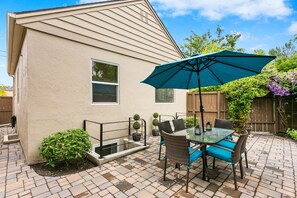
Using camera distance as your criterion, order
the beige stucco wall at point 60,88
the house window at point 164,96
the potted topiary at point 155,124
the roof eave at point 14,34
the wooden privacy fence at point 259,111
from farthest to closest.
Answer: the house window at point 164,96
the wooden privacy fence at point 259,111
the potted topiary at point 155,124
the beige stucco wall at point 60,88
the roof eave at point 14,34

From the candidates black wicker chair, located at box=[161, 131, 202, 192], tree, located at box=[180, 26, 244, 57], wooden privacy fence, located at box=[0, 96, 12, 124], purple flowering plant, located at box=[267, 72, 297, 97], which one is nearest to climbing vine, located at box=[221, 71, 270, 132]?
purple flowering plant, located at box=[267, 72, 297, 97]

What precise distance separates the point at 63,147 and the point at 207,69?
363 centimetres

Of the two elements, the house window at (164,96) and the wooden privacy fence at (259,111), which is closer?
the wooden privacy fence at (259,111)

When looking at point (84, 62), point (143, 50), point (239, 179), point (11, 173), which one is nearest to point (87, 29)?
point (84, 62)

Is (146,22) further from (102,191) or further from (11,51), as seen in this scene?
(102,191)

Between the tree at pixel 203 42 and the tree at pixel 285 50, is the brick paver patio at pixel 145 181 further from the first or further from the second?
the tree at pixel 285 50

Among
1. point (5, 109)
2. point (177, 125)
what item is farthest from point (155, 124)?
point (5, 109)

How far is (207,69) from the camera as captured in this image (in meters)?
3.57

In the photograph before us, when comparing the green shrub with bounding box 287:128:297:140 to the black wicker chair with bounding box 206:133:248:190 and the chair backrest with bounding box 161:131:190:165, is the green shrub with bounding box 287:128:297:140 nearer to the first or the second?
the black wicker chair with bounding box 206:133:248:190

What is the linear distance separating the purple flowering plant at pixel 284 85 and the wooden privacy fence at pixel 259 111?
0.59 meters

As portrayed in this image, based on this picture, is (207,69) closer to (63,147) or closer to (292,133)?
(63,147)

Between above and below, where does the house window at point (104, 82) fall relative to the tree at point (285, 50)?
below

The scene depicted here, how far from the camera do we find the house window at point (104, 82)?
457 cm

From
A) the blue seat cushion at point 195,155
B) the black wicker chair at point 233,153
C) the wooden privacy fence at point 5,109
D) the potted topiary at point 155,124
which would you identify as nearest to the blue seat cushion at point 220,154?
the black wicker chair at point 233,153
